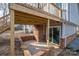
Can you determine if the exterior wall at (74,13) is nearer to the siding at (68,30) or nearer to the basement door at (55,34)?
the siding at (68,30)

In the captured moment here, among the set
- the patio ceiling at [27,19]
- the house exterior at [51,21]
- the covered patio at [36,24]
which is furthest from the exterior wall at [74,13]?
the patio ceiling at [27,19]

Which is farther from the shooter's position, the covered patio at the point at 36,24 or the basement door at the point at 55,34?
the basement door at the point at 55,34

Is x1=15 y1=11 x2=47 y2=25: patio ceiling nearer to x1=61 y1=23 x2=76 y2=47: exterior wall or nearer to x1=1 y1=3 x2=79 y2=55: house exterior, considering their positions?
x1=1 y1=3 x2=79 y2=55: house exterior

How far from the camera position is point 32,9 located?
2.25 metres

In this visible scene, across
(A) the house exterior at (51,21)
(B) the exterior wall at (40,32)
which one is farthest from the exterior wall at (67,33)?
(B) the exterior wall at (40,32)

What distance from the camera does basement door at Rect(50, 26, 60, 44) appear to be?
7.63 ft

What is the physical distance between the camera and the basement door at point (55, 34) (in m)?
2.33

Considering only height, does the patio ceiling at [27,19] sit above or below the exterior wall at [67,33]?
above

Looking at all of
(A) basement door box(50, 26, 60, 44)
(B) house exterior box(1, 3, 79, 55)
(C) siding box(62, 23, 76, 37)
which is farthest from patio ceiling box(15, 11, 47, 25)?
(C) siding box(62, 23, 76, 37)

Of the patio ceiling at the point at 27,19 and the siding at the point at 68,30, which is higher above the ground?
the patio ceiling at the point at 27,19

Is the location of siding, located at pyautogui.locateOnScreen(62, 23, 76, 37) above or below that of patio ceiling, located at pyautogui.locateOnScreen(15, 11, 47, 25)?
below

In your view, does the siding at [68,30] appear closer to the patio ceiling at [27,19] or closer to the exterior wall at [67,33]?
the exterior wall at [67,33]

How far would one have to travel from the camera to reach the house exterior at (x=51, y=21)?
2.26 metres

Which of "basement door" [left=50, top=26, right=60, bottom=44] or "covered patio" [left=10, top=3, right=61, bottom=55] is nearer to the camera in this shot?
"covered patio" [left=10, top=3, right=61, bottom=55]
